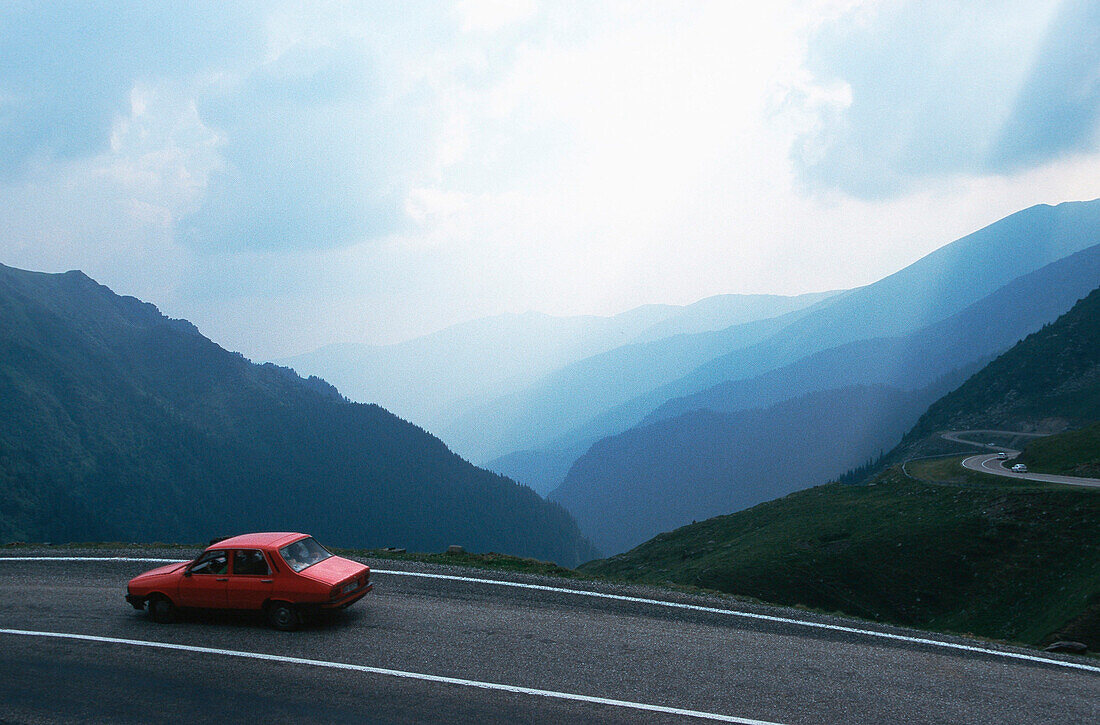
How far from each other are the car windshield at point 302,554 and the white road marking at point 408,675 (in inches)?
82.5

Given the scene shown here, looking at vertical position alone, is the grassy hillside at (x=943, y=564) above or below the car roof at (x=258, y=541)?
below

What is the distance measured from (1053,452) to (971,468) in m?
8.95

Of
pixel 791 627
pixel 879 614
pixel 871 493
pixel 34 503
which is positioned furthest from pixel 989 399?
pixel 34 503

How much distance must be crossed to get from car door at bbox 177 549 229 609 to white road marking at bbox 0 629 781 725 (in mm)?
1140

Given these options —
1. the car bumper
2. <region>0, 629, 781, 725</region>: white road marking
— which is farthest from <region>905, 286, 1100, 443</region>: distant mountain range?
the car bumper

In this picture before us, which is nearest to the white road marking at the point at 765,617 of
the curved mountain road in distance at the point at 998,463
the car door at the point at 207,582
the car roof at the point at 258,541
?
the car roof at the point at 258,541

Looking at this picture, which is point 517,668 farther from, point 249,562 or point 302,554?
point 249,562

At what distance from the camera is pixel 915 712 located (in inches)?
409

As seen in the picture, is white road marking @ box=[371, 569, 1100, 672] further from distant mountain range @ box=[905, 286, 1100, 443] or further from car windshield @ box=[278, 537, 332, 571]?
distant mountain range @ box=[905, 286, 1100, 443]

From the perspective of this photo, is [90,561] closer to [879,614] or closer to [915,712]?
[915,712]

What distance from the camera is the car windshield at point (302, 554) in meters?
14.5

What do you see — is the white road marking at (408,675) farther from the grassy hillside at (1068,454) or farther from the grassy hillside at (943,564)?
the grassy hillside at (1068,454)

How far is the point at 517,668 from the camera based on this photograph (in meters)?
12.0

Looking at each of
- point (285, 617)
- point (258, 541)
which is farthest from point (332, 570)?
point (258, 541)
